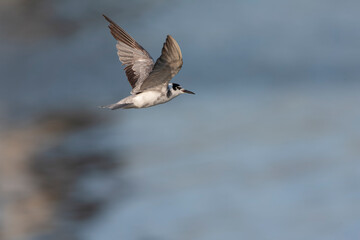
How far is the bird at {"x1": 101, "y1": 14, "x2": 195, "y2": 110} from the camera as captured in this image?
5285 mm

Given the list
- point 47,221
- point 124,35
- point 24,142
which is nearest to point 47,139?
point 24,142

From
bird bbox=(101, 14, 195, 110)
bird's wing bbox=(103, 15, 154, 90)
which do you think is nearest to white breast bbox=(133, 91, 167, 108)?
bird bbox=(101, 14, 195, 110)

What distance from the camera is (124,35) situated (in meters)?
6.67

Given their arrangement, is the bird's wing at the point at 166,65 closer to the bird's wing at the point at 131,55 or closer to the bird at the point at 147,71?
the bird at the point at 147,71

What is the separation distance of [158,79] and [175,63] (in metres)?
0.35

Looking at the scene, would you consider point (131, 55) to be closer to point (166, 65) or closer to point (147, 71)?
point (147, 71)

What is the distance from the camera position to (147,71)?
21.1 ft

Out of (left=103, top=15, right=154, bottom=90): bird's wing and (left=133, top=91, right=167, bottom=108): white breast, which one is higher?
(left=103, top=15, right=154, bottom=90): bird's wing

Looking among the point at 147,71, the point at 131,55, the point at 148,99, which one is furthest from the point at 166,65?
the point at 131,55

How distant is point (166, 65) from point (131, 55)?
135 centimetres

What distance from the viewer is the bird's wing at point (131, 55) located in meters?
6.48

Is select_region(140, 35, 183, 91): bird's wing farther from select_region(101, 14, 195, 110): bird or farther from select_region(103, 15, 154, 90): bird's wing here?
select_region(103, 15, 154, 90): bird's wing

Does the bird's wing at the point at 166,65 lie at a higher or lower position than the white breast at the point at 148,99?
higher

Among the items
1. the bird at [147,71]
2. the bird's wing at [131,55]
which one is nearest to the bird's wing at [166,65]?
the bird at [147,71]
